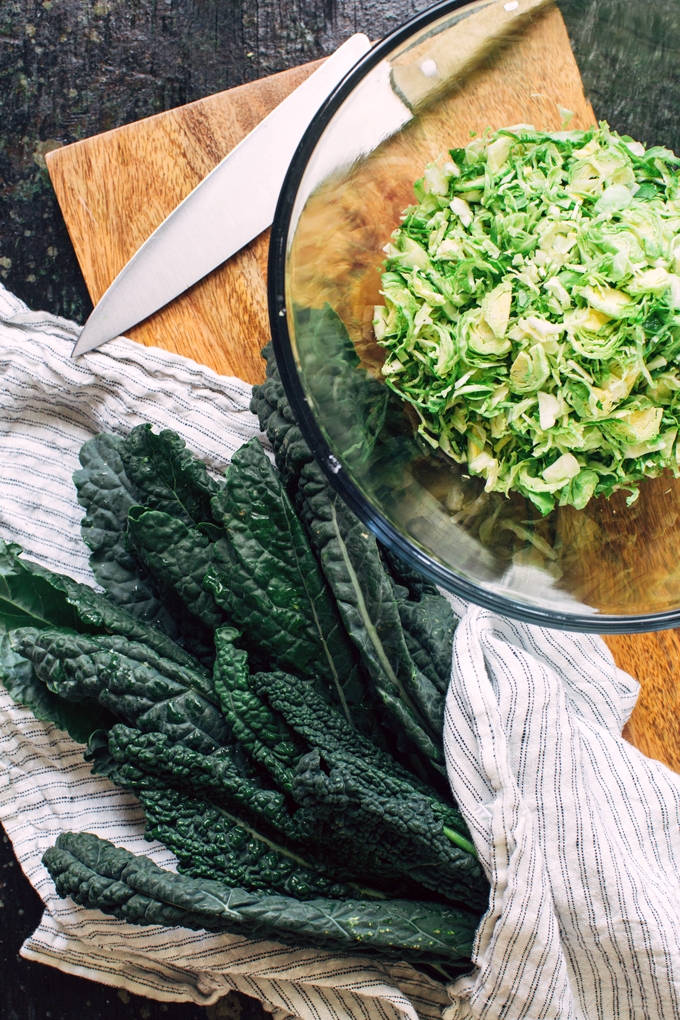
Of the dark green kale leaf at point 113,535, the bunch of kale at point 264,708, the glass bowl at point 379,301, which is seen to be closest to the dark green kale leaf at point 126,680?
the bunch of kale at point 264,708

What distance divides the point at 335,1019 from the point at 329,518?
765mm

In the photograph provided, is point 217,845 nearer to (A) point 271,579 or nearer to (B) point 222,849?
(B) point 222,849

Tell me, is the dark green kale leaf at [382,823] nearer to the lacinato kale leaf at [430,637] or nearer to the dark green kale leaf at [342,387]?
the lacinato kale leaf at [430,637]

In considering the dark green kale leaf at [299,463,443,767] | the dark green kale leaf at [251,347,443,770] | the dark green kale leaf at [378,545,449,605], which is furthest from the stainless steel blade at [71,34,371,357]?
the dark green kale leaf at [378,545,449,605]

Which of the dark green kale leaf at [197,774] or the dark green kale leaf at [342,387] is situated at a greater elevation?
the dark green kale leaf at [342,387]

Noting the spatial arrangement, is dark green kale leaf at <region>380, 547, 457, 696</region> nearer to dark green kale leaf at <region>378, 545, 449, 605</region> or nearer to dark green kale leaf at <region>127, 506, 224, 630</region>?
dark green kale leaf at <region>378, 545, 449, 605</region>

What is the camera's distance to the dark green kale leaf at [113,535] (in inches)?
48.4

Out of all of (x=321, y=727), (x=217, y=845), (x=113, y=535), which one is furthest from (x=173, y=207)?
(x=217, y=845)

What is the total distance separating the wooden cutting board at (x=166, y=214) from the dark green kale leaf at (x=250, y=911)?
18.1 inches

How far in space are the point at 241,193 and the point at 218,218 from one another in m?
0.06

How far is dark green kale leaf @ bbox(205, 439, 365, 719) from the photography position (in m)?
1.12

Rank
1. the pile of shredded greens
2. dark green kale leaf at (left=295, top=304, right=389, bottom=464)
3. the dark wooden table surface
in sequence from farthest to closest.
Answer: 1. the dark wooden table surface
2. dark green kale leaf at (left=295, top=304, right=389, bottom=464)
3. the pile of shredded greens

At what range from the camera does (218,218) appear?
1271 millimetres

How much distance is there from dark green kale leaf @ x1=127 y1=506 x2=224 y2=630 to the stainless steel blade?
13.9 inches
